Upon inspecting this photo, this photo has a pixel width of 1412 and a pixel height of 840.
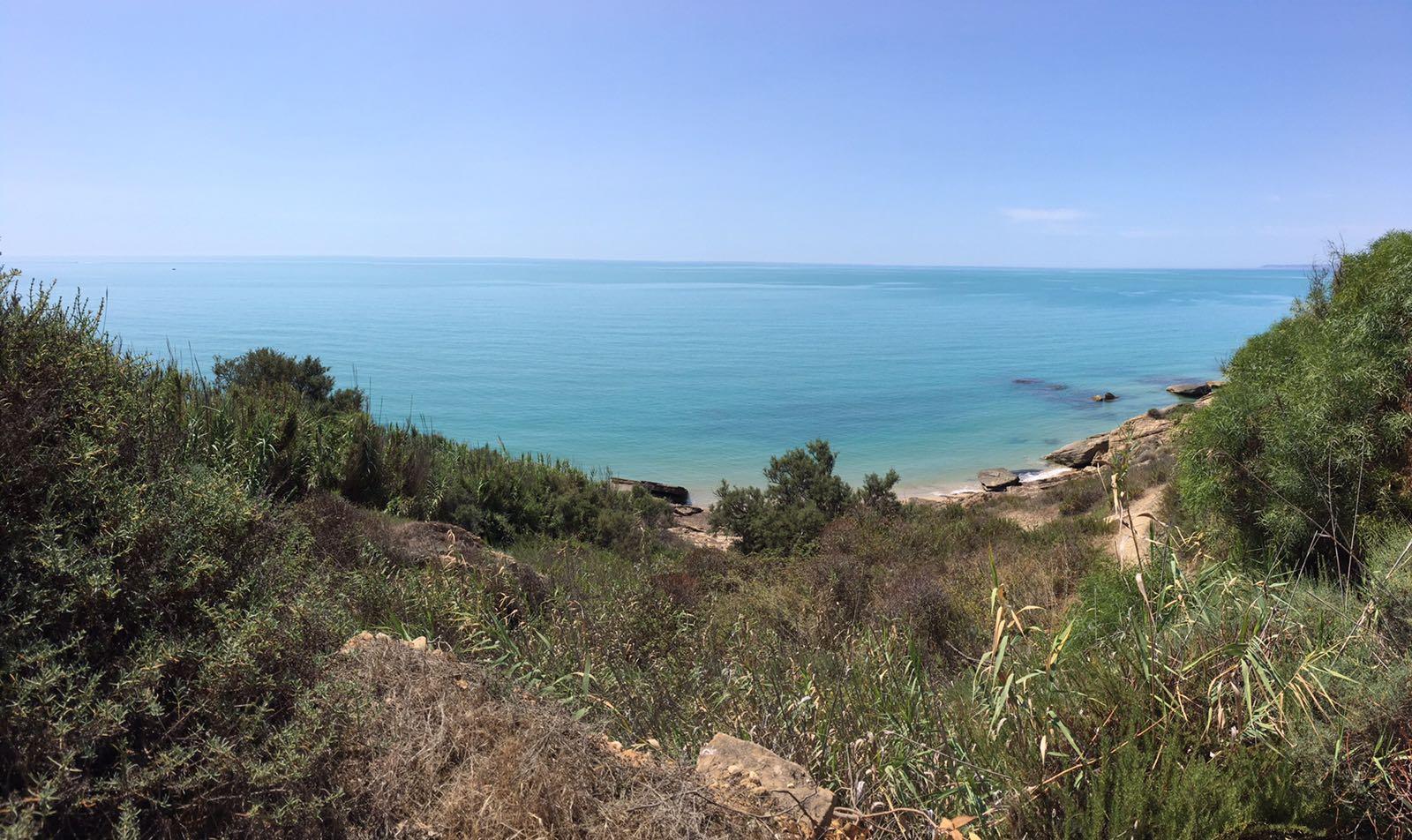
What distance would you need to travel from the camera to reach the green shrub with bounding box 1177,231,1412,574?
641cm

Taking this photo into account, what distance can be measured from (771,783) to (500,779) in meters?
0.99

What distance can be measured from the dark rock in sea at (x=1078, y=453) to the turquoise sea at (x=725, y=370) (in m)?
0.86

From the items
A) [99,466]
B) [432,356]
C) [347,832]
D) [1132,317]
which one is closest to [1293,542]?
[347,832]

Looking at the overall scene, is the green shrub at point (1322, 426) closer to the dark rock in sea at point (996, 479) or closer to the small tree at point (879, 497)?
the small tree at point (879, 497)

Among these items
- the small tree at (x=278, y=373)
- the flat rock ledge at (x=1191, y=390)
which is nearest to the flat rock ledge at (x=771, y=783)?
the small tree at (x=278, y=373)

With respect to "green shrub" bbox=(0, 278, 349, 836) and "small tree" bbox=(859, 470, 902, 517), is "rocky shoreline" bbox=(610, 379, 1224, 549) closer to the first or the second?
"small tree" bbox=(859, 470, 902, 517)

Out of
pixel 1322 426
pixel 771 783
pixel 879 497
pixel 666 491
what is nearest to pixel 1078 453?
pixel 879 497

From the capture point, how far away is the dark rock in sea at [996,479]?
80.2 feet

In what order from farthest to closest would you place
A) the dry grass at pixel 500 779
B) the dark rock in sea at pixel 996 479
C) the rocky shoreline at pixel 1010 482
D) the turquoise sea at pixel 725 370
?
the turquoise sea at pixel 725 370, the dark rock in sea at pixel 996 479, the rocky shoreline at pixel 1010 482, the dry grass at pixel 500 779

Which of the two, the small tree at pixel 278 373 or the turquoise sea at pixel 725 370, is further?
the turquoise sea at pixel 725 370

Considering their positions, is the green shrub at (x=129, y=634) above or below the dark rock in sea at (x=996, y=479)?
above

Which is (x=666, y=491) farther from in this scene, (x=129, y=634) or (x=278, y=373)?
(x=129, y=634)

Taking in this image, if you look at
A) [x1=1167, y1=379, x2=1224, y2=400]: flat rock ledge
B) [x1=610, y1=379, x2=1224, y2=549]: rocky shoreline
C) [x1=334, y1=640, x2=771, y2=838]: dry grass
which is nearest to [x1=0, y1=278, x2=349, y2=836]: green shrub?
[x1=334, y1=640, x2=771, y2=838]: dry grass

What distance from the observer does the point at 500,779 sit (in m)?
2.87
